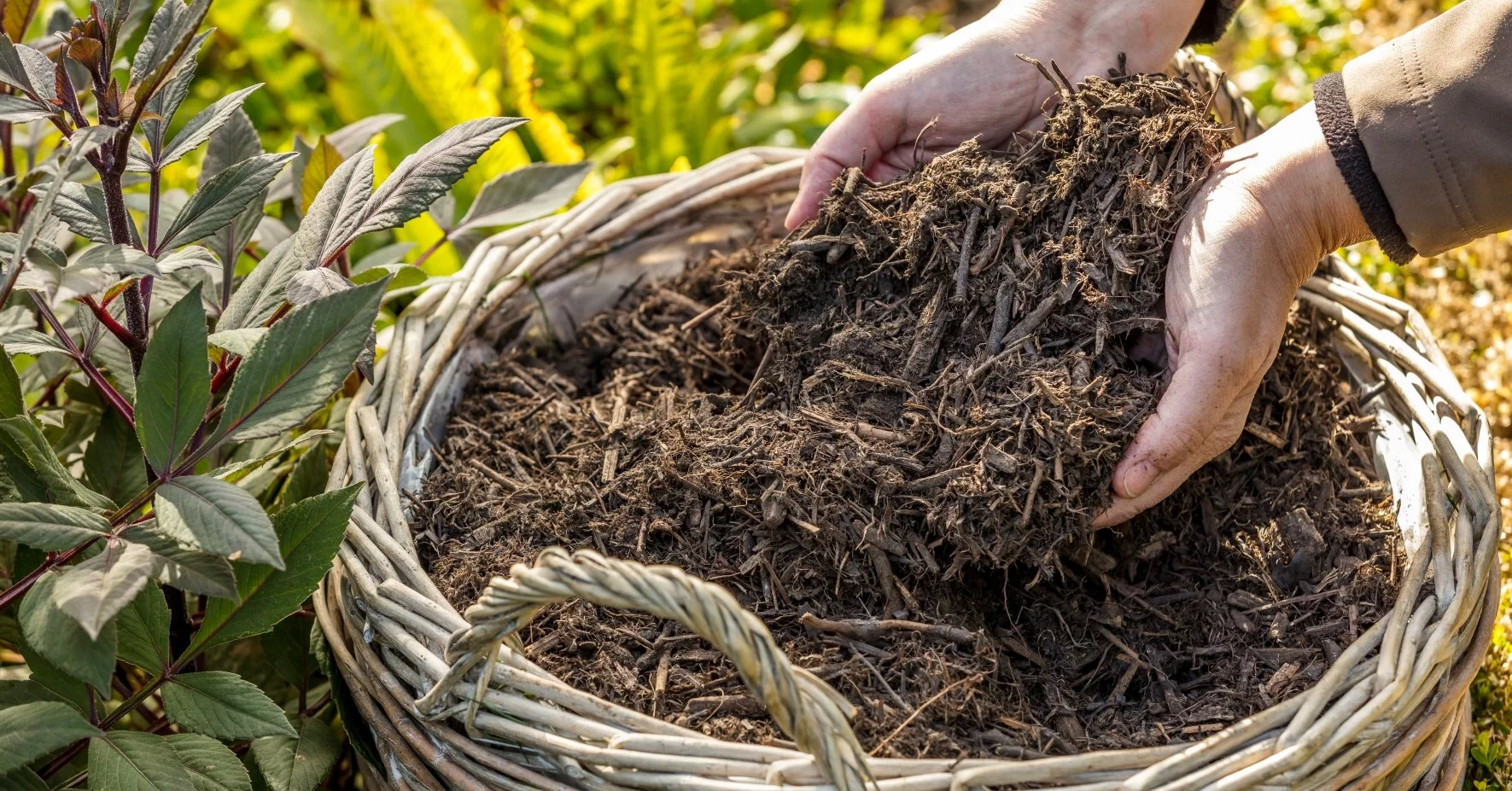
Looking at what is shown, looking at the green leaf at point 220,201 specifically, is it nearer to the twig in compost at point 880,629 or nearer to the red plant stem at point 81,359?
the red plant stem at point 81,359

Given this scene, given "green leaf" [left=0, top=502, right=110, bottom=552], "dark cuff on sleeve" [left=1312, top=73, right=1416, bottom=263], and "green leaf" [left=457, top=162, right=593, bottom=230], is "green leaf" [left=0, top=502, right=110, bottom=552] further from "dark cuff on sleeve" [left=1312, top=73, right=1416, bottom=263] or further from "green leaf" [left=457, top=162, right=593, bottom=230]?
"dark cuff on sleeve" [left=1312, top=73, right=1416, bottom=263]

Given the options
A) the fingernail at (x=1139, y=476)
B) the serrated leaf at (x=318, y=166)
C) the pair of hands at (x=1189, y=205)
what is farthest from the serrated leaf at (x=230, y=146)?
the fingernail at (x=1139, y=476)

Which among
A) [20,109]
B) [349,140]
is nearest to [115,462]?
[20,109]

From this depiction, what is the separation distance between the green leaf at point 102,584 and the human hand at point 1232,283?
115 centimetres

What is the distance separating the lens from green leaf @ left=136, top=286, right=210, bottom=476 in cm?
118

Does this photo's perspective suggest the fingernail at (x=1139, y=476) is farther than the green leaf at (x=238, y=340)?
Yes

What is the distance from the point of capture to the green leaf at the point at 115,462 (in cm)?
155

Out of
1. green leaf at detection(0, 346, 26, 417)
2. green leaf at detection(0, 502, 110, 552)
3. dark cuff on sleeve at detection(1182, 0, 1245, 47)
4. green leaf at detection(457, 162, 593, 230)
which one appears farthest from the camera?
dark cuff on sleeve at detection(1182, 0, 1245, 47)

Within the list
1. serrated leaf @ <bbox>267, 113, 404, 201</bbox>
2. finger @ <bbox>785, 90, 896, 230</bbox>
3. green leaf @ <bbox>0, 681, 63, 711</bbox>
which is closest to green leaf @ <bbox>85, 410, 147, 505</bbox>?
green leaf @ <bbox>0, 681, 63, 711</bbox>

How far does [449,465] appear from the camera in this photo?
69.0 inches

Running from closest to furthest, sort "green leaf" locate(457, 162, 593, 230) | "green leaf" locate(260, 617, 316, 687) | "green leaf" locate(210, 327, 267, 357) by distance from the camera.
A: 1. "green leaf" locate(210, 327, 267, 357)
2. "green leaf" locate(260, 617, 316, 687)
3. "green leaf" locate(457, 162, 593, 230)

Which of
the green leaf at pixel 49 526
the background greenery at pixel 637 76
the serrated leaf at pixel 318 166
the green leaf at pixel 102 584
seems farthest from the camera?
the background greenery at pixel 637 76

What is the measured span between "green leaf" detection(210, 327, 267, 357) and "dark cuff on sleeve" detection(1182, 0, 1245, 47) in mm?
1649

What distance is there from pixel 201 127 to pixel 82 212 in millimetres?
167
